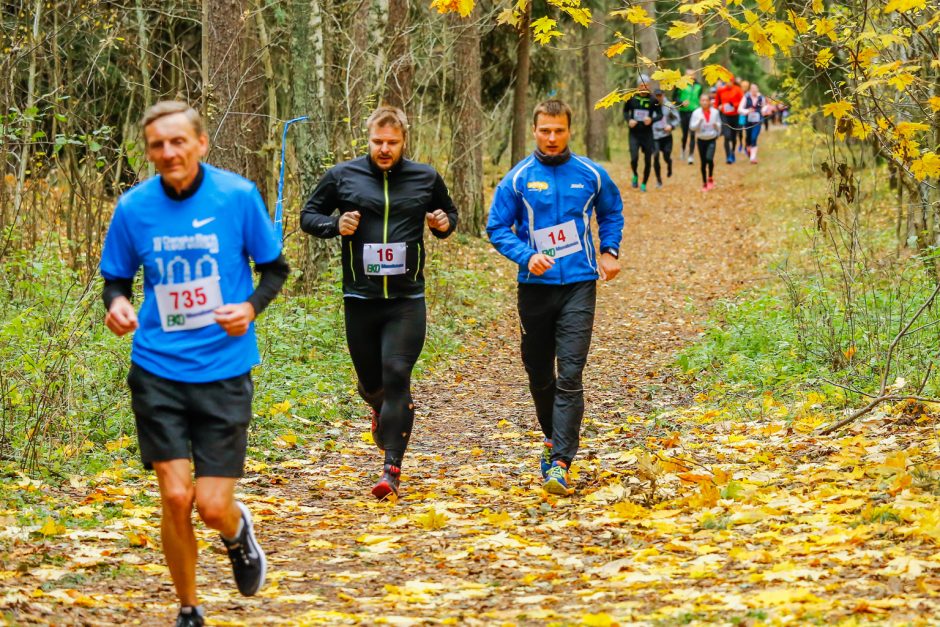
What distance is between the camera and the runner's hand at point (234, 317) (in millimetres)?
4419

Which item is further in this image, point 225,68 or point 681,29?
point 225,68

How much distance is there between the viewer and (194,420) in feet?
15.0

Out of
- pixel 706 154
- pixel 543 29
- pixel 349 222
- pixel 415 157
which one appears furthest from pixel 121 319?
pixel 706 154

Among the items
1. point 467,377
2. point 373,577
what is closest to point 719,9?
point 373,577

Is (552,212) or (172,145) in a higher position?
(172,145)

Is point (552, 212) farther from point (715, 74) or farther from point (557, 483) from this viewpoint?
point (557, 483)

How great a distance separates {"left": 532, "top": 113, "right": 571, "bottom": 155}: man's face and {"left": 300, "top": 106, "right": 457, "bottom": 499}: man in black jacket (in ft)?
2.23

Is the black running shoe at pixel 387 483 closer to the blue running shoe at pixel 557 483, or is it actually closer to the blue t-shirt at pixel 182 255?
the blue running shoe at pixel 557 483

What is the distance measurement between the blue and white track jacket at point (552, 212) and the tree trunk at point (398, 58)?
7.31m

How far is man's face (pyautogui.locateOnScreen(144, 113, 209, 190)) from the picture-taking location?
14.3ft

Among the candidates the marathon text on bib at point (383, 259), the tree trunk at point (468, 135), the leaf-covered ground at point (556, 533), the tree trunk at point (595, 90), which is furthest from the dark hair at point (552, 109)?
the tree trunk at point (595, 90)

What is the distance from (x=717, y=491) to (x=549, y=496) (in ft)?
3.38

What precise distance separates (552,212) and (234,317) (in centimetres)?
301

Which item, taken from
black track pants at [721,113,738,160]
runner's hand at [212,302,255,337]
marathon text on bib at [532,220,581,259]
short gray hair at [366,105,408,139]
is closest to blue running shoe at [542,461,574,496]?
marathon text on bib at [532,220,581,259]
